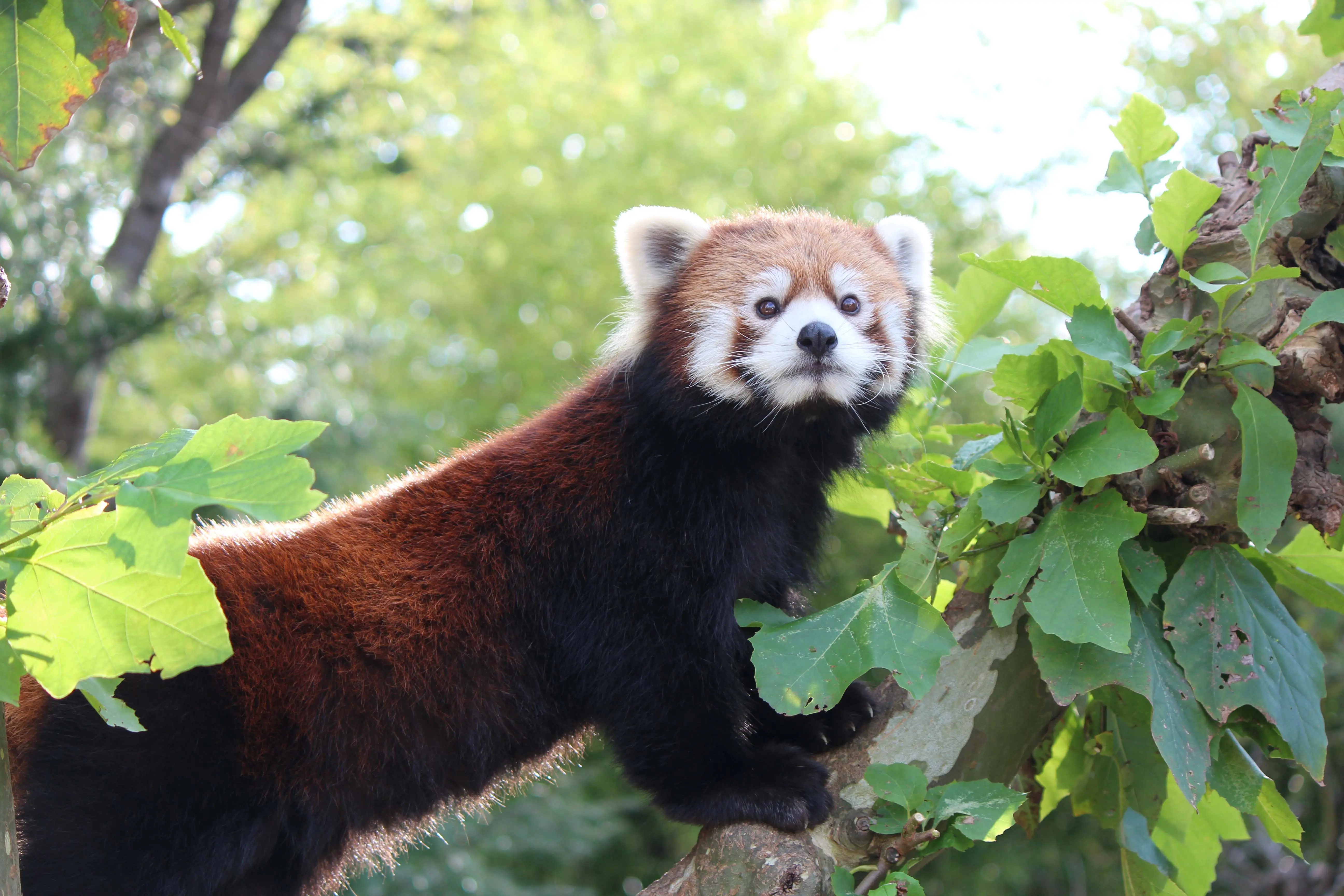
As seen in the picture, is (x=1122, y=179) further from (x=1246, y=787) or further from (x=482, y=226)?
(x=482, y=226)

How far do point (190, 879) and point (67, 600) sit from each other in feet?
2.45

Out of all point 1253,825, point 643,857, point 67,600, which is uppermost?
point 67,600

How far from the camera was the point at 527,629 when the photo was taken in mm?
2061

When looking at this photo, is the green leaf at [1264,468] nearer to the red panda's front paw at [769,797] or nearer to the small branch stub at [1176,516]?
the small branch stub at [1176,516]

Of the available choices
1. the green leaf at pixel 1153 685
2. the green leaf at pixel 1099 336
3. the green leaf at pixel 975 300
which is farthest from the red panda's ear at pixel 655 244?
the green leaf at pixel 1153 685

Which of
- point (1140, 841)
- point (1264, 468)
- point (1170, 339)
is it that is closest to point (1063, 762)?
point (1140, 841)

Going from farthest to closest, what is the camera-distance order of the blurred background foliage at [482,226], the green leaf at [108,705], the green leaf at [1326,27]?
1. the blurred background foliage at [482,226]
2. the green leaf at [1326,27]
3. the green leaf at [108,705]

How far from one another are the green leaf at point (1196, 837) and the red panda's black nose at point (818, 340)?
1114mm

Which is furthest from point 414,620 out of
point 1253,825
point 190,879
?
point 1253,825

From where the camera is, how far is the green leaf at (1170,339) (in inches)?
67.0

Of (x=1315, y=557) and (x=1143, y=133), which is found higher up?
(x=1143, y=133)

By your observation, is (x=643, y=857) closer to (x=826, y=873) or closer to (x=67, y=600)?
(x=826, y=873)

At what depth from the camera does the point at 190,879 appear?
5.73 ft

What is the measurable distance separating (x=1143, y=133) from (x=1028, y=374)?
1.89 ft
